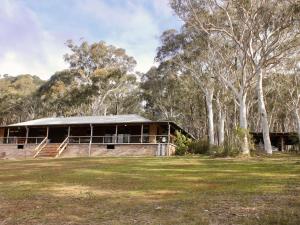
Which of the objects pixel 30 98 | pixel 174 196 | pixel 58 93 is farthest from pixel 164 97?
pixel 174 196

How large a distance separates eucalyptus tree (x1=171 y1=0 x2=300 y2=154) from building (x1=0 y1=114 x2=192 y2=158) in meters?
9.39

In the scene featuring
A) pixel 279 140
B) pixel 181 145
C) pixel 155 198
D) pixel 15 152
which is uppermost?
pixel 279 140

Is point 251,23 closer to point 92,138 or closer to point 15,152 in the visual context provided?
point 92,138

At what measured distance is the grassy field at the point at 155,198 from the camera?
865cm

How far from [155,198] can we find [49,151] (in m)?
26.7

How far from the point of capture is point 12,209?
1010 centimetres

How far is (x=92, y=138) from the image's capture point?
133 ft

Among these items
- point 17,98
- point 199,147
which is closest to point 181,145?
point 199,147

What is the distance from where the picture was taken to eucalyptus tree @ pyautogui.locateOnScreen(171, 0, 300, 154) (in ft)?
93.8

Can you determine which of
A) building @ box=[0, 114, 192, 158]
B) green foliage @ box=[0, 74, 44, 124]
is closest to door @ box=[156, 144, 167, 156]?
building @ box=[0, 114, 192, 158]

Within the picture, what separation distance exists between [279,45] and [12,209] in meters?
26.2

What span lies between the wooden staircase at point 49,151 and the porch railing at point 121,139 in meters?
2.63

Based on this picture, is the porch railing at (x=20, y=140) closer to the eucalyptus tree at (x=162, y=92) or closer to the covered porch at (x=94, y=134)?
the covered porch at (x=94, y=134)

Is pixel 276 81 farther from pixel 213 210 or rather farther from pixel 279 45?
pixel 213 210
